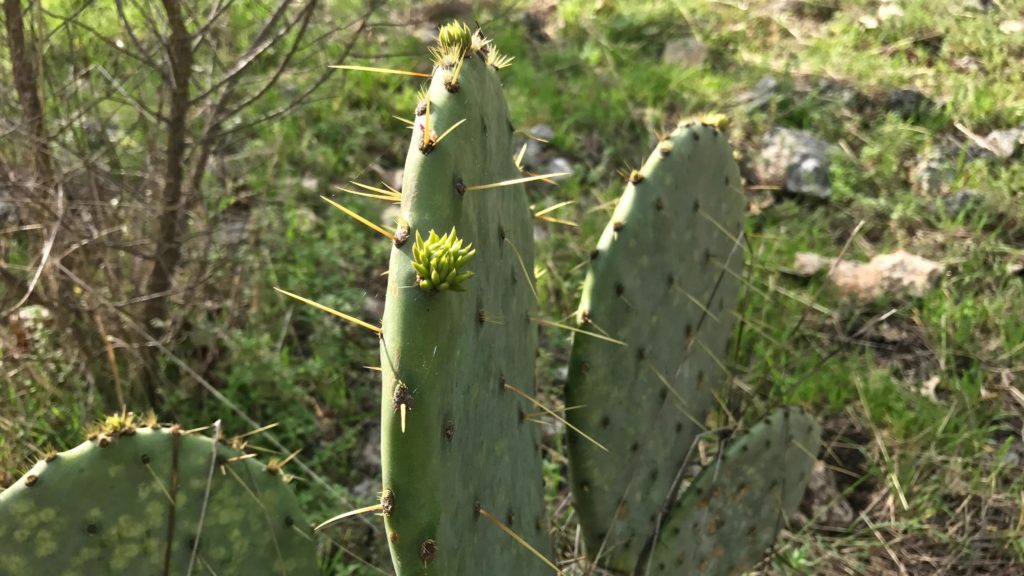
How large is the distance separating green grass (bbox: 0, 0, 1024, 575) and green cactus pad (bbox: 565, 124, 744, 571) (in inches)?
11.4

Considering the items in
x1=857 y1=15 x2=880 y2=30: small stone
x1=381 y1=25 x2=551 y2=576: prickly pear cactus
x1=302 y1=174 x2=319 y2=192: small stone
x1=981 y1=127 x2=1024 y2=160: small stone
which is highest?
x1=381 y1=25 x2=551 y2=576: prickly pear cactus

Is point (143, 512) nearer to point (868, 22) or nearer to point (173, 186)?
point (173, 186)

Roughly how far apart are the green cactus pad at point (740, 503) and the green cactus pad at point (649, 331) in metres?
0.06

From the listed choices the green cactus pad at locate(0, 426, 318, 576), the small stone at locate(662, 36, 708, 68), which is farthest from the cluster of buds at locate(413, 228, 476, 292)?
the small stone at locate(662, 36, 708, 68)

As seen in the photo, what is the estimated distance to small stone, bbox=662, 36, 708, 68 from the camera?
15.1 feet

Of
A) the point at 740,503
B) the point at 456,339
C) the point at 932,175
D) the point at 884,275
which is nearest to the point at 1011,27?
the point at 932,175

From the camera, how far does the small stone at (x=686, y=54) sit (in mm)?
4590

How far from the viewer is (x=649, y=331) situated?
5.78 feet

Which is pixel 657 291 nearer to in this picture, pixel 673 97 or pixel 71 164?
pixel 71 164

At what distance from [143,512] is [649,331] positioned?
3.00 ft

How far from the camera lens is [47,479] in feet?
4.53

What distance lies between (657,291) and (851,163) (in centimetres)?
232

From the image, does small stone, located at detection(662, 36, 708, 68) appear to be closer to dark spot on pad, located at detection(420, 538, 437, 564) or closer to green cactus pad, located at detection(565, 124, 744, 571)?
green cactus pad, located at detection(565, 124, 744, 571)

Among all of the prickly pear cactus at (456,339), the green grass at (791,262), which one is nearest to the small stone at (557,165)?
the green grass at (791,262)
